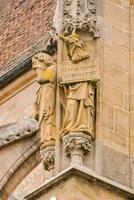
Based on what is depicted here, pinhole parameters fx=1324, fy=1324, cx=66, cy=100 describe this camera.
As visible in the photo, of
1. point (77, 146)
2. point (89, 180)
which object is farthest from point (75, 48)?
point (89, 180)

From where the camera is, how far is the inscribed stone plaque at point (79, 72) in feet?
28.3

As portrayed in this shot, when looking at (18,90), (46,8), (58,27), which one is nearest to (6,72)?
(18,90)

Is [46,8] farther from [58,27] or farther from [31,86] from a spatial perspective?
[58,27]

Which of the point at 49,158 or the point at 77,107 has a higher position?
the point at 77,107

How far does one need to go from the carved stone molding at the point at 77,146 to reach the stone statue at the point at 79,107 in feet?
0.12

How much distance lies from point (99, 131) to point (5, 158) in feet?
23.4

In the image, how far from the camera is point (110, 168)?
8.38 meters

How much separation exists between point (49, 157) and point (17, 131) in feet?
22.8

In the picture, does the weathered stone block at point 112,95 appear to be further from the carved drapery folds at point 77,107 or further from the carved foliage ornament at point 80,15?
the carved foliage ornament at point 80,15

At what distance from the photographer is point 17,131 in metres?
15.5

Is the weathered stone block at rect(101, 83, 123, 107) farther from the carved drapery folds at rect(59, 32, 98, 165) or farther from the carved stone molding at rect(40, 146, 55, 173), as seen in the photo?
the carved stone molding at rect(40, 146, 55, 173)

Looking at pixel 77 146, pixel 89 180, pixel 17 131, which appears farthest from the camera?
pixel 17 131

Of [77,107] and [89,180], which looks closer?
[89,180]

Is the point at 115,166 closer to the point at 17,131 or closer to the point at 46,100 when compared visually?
the point at 46,100
